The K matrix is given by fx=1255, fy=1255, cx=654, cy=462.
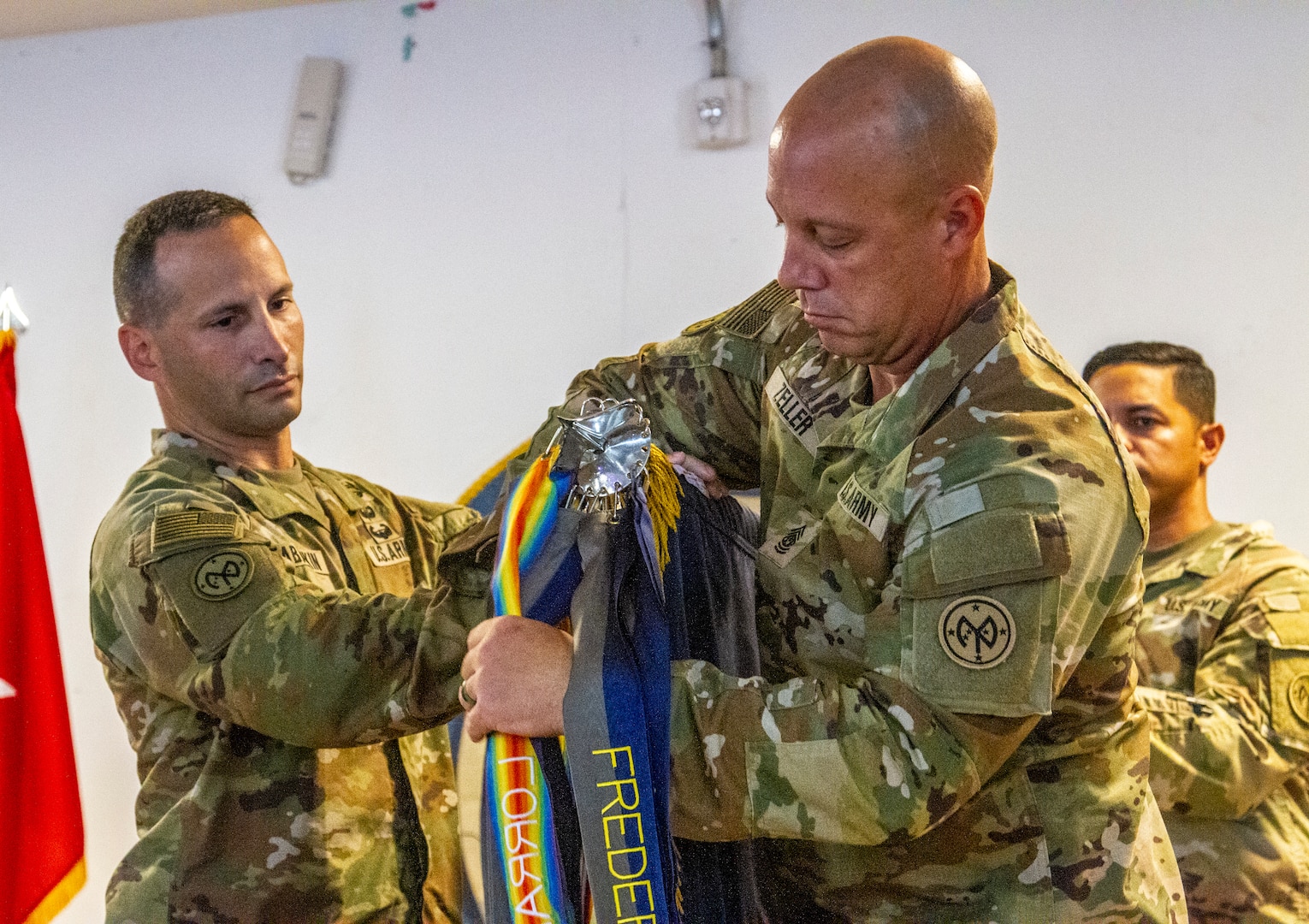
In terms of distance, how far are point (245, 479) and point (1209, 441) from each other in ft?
6.07

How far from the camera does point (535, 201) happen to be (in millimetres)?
2912

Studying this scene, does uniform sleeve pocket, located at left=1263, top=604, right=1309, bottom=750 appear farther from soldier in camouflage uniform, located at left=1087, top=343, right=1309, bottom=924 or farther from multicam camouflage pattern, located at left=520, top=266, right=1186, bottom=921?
multicam camouflage pattern, located at left=520, top=266, right=1186, bottom=921

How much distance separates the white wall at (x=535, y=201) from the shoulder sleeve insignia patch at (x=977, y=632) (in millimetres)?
1612

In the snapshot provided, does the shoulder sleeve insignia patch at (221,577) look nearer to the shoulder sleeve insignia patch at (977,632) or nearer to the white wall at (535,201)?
the shoulder sleeve insignia patch at (977,632)

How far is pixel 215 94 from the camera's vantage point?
10.2ft

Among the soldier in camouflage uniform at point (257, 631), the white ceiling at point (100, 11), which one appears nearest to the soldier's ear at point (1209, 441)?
the soldier in camouflage uniform at point (257, 631)

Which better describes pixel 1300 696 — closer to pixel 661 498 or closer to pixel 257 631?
pixel 661 498

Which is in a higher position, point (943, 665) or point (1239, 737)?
point (943, 665)

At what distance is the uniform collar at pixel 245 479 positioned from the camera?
1772 millimetres

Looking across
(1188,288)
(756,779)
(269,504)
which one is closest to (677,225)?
(1188,288)

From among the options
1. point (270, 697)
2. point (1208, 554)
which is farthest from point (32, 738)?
point (1208, 554)

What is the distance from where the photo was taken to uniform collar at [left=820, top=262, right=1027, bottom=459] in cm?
130

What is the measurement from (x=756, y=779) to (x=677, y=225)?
1834 mm

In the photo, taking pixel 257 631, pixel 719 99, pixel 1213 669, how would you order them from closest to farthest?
pixel 257 631 → pixel 1213 669 → pixel 719 99
